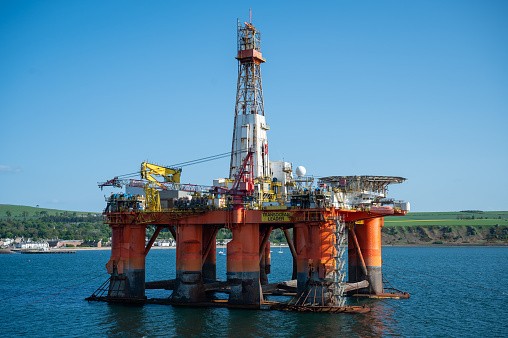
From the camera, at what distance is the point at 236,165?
53.0m

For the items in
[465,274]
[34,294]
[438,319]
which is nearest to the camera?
[438,319]

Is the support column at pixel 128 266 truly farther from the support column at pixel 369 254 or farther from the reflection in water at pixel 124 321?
the support column at pixel 369 254

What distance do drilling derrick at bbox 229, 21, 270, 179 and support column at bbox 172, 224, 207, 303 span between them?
28.6 feet

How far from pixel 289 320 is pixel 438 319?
11.4 m

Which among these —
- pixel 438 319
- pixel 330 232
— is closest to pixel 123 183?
pixel 330 232

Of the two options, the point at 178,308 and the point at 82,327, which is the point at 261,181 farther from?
the point at 82,327

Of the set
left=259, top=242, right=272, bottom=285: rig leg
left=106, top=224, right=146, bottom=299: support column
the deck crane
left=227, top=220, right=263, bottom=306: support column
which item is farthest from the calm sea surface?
left=259, top=242, right=272, bottom=285: rig leg

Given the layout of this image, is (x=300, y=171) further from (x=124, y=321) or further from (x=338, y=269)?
(x=124, y=321)

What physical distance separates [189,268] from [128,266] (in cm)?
580

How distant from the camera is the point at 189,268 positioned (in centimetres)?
4550

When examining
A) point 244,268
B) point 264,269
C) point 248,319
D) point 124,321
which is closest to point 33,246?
point 264,269

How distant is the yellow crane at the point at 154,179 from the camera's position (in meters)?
48.2

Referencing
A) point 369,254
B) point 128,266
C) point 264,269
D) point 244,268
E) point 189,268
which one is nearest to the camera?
point 244,268

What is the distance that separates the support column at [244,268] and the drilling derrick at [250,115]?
8731mm
